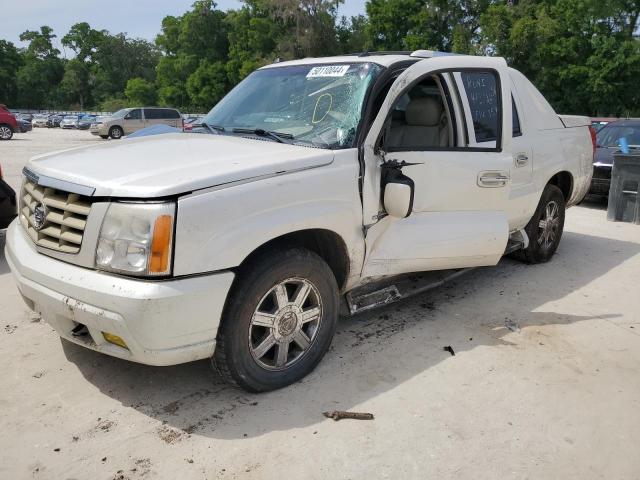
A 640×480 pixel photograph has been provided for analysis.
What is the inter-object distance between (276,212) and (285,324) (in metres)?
0.69

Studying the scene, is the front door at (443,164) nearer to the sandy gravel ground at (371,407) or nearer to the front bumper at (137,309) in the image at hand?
the sandy gravel ground at (371,407)

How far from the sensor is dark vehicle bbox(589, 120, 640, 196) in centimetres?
941

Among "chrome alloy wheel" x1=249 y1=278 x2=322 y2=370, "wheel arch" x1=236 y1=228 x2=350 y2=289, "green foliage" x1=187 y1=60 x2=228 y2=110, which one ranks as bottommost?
"chrome alloy wheel" x1=249 y1=278 x2=322 y2=370

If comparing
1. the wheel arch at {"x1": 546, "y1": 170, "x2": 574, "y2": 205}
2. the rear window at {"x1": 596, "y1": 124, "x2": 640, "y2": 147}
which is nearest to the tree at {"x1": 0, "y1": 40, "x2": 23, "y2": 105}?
the rear window at {"x1": 596, "y1": 124, "x2": 640, "y2": 147}

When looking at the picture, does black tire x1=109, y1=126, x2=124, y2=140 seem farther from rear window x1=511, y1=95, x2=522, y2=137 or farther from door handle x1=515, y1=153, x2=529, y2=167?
door handle x1=515, y1=153, x2=529, y2=167

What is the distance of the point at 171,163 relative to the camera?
309 cm

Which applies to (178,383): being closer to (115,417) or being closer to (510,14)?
(115,417)

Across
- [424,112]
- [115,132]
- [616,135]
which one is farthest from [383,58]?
[115,132]

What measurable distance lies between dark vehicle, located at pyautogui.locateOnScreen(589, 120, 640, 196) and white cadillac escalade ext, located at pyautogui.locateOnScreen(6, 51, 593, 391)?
522 centimetres

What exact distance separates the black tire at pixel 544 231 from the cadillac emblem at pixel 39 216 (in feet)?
14.1

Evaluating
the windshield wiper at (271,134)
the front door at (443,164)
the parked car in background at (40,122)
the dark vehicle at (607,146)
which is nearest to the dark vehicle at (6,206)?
the windshield wiper at (271,134)

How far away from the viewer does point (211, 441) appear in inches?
114

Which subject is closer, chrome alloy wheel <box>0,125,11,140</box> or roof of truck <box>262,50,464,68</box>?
roof of truck <box>262,50,464,68</box>

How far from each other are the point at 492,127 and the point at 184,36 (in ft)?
249
